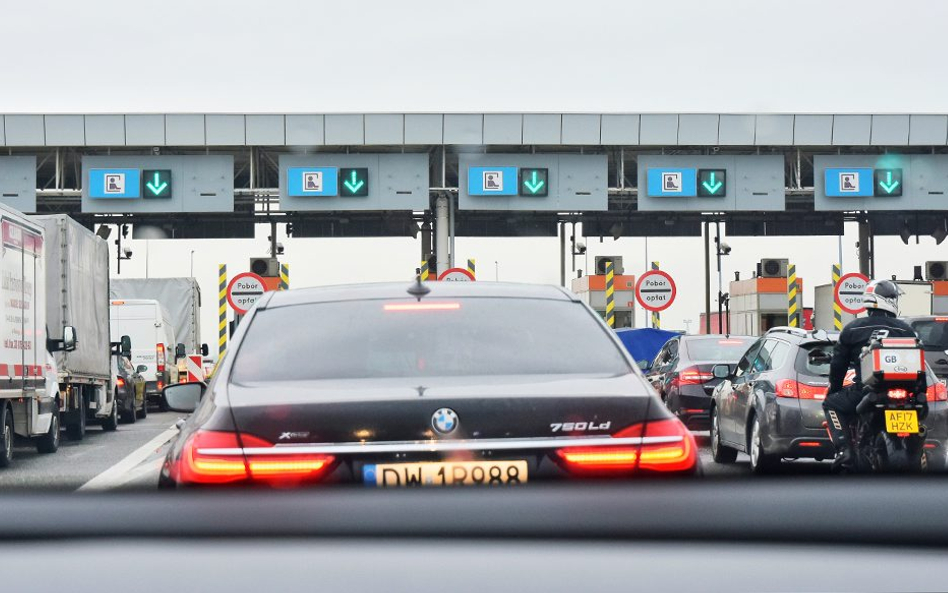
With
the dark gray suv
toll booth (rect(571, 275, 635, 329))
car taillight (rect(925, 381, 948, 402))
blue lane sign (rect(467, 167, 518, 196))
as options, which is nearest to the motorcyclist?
car taillight (rect(925, 381, 948, 402))

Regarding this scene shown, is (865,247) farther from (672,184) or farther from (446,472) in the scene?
(446,472)

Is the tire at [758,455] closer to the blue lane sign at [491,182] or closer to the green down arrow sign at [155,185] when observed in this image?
the blue lane sign at [491,182]

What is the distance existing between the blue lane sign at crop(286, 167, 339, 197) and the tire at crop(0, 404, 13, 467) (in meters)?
25.7

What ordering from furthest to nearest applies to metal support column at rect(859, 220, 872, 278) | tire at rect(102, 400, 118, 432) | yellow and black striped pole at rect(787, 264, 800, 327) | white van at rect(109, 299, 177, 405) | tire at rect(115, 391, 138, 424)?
1. metal support column at rect(859, 220, 872, 278)
2. white van at rect(109, 299, 177, 405)
3. yellow and black striped pole at rect(787, 264, 800, 327)
4. tire at rect(115, 391, 138, 424)
5. tire at rect(102, 400, 118, 432)

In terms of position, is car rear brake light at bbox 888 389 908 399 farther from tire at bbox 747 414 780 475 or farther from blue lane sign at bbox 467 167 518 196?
blue lane sign at bbox 467 167 518 196

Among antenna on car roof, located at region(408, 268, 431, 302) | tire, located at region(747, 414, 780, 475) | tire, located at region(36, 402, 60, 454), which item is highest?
antenna on car roof, located at region(408, 268, 431, 302)

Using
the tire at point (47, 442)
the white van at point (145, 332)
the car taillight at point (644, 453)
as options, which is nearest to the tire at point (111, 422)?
the tire at point (47, 442)

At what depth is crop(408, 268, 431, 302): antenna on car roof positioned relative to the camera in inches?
192

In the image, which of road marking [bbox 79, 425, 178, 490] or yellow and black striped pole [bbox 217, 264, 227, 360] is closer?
road marking [bbox 79, 425, 178, 490]

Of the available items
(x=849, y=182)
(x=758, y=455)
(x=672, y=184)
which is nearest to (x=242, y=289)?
(x=758, y=455)

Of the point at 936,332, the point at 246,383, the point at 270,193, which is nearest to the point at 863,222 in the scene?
the point at 270,193

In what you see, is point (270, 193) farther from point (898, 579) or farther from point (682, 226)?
point (898, 579)

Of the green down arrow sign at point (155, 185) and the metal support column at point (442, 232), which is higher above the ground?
the green down arrow sign at point (155, 185)

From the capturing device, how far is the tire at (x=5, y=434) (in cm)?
1638
